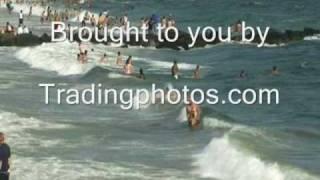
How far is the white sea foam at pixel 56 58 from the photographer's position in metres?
38.3

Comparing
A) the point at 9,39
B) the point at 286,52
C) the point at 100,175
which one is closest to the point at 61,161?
the point at 100,175

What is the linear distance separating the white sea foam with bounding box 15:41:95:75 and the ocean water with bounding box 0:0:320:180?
0.06 meters

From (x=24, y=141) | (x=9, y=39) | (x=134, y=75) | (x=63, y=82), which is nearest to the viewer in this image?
(x=24, y=141)

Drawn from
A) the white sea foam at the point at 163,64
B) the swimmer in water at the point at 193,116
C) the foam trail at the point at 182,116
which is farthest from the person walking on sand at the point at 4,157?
the white sea foam at the point at 163,64

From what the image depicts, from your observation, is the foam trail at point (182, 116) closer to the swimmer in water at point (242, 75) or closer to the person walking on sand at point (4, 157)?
the person walking on sand at point (4, 157)

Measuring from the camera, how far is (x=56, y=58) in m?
41.2

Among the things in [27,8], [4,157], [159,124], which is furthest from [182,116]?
[27,8]

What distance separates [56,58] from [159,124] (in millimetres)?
16821

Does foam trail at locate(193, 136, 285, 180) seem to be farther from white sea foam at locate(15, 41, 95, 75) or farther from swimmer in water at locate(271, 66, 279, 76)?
swimmer in water at locate(271, 66, 279, 76)

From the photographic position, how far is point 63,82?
34156 millimetres

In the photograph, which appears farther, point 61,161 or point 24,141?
point 24,141

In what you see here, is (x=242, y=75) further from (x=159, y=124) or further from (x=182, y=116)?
(x=159, y=124)

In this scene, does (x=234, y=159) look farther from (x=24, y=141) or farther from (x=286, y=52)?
(x=286, y=52)

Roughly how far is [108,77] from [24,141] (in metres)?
13.8
